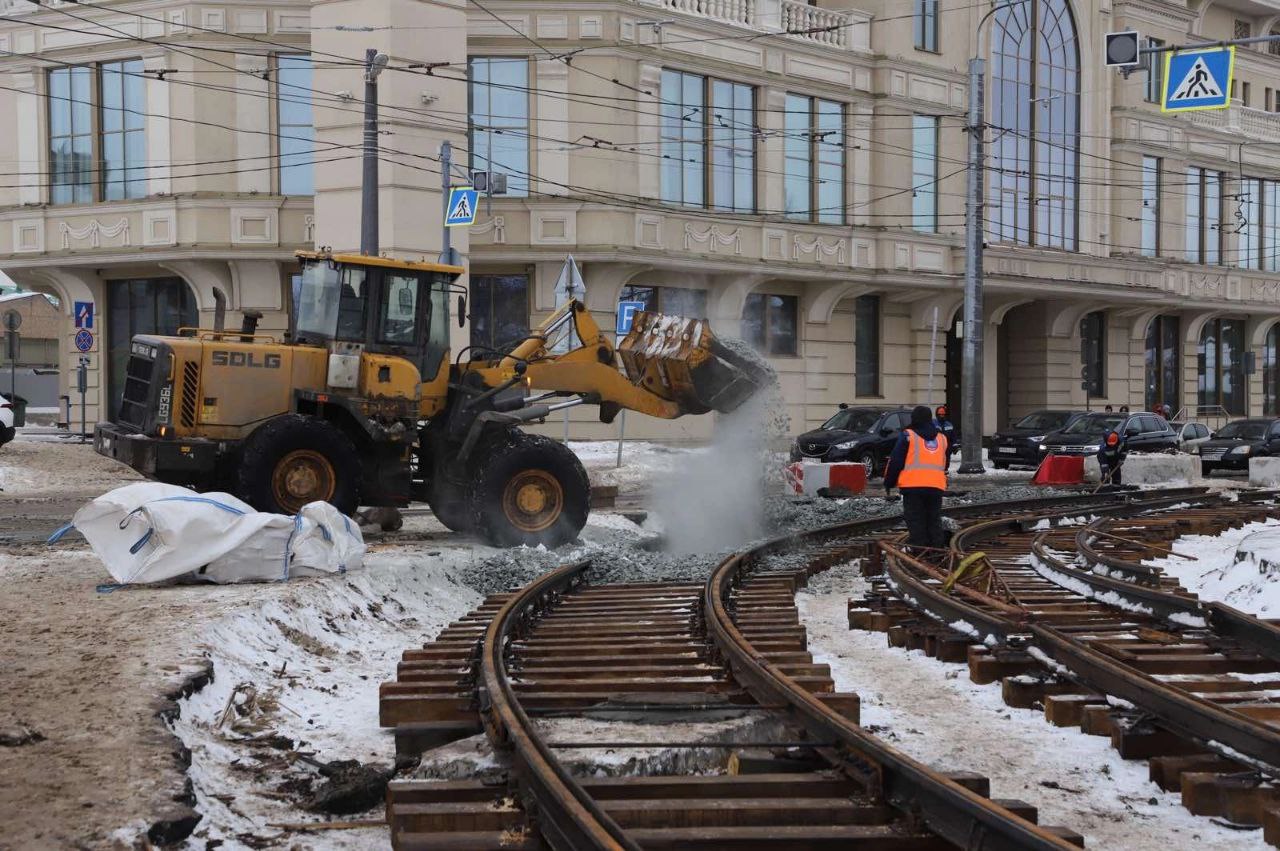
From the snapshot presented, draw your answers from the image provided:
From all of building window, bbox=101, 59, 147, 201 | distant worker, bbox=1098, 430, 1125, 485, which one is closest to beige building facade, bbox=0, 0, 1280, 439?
building window, bbox=101, 59, 147, 201

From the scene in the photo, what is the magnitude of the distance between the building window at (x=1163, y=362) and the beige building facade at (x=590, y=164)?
5364 mm

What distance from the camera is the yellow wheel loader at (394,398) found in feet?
45.8

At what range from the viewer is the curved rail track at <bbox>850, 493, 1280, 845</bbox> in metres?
6.11

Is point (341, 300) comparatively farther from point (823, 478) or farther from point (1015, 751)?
point (823, 478)

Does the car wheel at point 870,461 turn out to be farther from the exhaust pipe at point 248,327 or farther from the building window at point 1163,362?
the building window at point 1163,362

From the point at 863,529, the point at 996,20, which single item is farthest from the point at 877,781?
the point at 996,20

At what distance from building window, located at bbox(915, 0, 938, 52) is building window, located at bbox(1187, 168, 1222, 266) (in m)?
12.9

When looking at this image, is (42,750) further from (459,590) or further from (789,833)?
(459,590)

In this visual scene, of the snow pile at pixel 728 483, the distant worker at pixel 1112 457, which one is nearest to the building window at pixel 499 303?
the distant worker at pixel 1112 457

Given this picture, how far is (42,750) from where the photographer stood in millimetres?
6227

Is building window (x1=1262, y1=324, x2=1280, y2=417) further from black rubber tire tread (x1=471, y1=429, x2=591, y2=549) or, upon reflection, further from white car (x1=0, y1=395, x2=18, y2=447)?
black rubber tire tread (x1=471, y1=429, x2=591, y2=549)

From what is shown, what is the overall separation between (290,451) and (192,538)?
2870 mm

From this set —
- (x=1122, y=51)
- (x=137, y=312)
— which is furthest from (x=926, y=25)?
(x=137, y=312)

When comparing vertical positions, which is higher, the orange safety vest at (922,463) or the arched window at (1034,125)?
the arched window at (1034,125)
